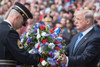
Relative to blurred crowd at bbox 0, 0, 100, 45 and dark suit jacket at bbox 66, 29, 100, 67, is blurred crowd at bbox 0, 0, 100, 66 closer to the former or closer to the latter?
blurred crowd at bbox 0, 0, 100, 45

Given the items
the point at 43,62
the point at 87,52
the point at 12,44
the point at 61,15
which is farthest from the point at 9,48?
the point at 61,15

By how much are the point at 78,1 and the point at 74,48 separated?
710 centimetres

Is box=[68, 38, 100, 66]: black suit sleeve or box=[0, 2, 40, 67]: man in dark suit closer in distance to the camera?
box=[0, 2, 40, 67]: man in dark suit

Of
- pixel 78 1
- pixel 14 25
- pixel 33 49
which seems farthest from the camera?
pixel 78 1

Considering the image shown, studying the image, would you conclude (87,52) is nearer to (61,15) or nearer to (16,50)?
(16,50)

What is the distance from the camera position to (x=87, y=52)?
3426 mm

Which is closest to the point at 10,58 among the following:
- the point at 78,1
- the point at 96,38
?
the point at 96,38

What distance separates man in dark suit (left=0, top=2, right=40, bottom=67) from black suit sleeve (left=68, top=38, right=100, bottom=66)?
A: 2.68ft

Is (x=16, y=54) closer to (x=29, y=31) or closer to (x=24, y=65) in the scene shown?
(x=24, y=65)

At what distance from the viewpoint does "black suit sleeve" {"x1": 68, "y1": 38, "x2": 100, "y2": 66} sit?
3.43 meters

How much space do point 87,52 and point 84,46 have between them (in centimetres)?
19

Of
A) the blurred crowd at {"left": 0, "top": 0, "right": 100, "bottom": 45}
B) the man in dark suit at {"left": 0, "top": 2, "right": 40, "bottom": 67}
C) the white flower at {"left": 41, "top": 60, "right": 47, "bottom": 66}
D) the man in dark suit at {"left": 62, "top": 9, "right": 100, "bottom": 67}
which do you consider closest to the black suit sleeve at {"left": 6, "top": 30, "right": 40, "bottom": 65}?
the man in dark suit at {"left": 0, "top": 2, "right": 40, "bottom": 67}

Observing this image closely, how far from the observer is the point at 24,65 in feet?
11.1

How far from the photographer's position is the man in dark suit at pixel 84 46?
3453 millimetres
